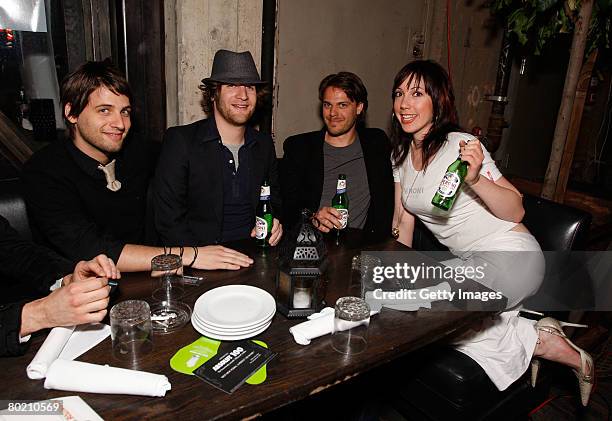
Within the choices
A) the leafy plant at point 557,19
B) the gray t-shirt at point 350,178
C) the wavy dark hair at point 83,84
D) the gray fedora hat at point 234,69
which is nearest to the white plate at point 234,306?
the wavy dark hair at point 83,84

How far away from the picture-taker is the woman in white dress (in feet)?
6.89

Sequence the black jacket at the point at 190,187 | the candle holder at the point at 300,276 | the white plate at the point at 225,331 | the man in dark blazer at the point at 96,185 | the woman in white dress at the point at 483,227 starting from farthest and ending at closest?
the black jacket at the point at 190,187 < the woman in white dress at the point at 483,227 < the man in dark blazer at the point at 96,185 < the candle holder at the point at 300,276 < the white plate at the point at 225,331

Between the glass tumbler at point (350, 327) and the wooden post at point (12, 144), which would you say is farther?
the wooden post at point (12, 144)

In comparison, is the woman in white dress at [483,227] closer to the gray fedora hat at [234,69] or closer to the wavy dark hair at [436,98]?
the wavy dark hair at [436,98]

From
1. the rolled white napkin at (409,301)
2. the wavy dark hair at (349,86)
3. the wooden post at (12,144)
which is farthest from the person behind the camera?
the wavy dark hair at (349,86)

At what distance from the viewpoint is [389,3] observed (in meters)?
4.07

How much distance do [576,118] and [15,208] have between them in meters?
3.96

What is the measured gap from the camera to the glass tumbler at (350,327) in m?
1.39

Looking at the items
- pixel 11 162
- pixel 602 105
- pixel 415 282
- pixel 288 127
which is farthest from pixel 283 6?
pixel 602 105

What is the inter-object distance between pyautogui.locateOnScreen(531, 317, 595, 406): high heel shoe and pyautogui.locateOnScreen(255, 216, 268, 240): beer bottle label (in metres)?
1.54

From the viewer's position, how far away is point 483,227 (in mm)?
2387

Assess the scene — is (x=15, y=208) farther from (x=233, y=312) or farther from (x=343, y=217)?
(x=343, y=217)

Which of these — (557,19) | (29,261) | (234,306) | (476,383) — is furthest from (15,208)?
(557,19)

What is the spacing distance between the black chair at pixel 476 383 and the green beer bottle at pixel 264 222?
979 mm
